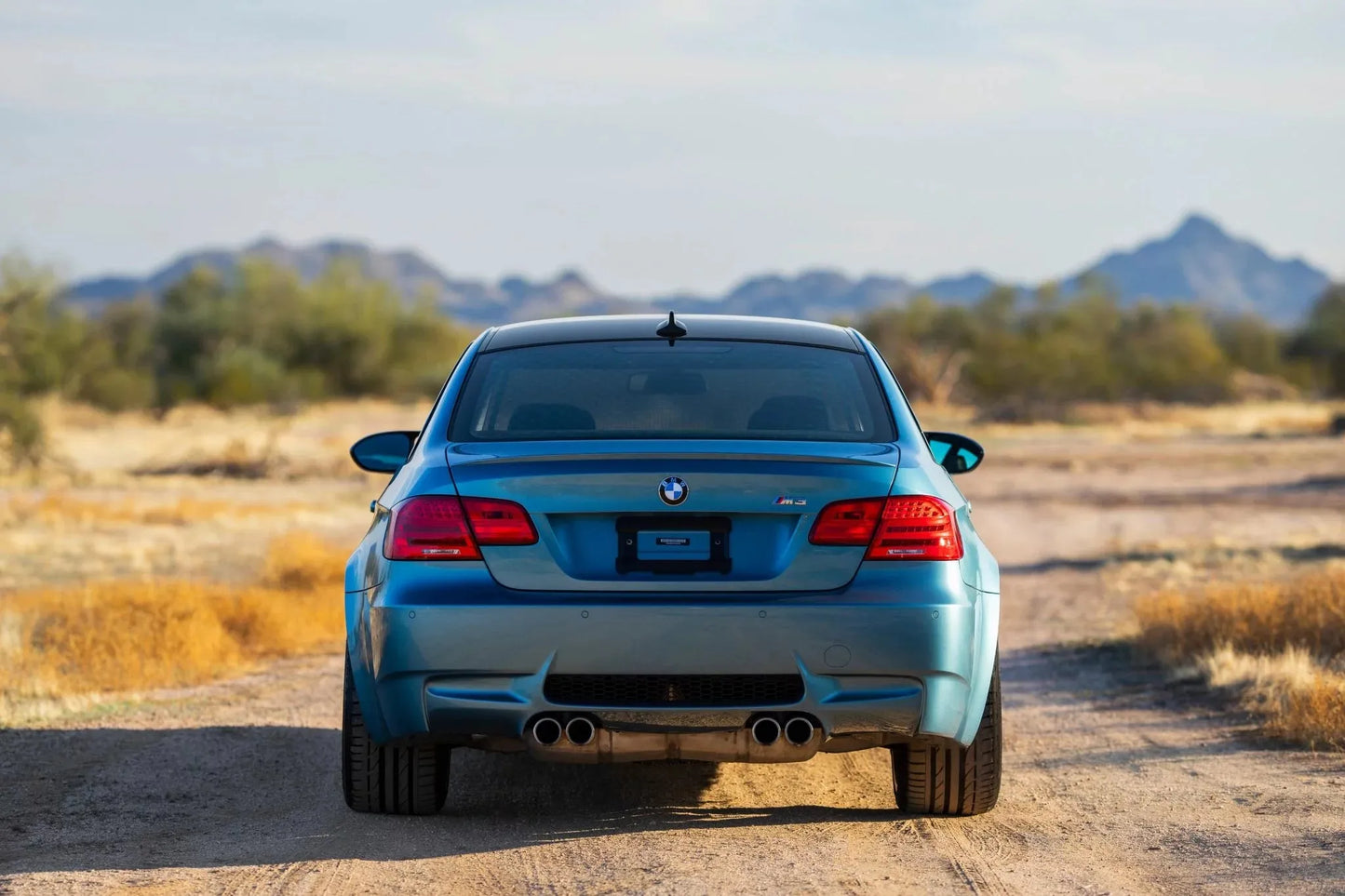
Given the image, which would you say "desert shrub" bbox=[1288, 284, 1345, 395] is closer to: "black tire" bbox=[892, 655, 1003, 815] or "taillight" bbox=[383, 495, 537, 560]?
"black tire" bbox=[892, 655, 1003, 815]

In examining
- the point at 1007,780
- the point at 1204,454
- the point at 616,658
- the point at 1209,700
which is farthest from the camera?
the point at 1204,454

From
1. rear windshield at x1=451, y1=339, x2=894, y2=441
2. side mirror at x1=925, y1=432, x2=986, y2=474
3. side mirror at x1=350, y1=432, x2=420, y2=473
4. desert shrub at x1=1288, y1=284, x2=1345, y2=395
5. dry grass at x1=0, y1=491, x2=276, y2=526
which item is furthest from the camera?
desert shrub at x1=1288, y1=284, x2=1345, y2=395

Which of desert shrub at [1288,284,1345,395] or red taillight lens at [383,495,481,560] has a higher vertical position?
red taillight lens at [383,495,481,560]

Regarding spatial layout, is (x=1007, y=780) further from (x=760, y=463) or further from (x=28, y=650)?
(x=28, y=650)

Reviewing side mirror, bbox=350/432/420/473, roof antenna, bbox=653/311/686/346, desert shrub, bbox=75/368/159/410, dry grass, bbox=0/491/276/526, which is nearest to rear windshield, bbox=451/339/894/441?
roof antenna, bbox=653/311/686/346

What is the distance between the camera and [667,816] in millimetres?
6188

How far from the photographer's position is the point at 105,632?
10805 mm

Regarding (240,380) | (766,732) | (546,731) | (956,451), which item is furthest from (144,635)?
(240,380)

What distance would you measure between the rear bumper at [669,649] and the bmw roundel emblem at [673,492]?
0.29 meters

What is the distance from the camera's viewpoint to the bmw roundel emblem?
5.33 meters

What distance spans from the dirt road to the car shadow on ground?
0.02 meters

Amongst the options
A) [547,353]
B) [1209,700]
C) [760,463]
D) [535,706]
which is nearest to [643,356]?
[547,353]

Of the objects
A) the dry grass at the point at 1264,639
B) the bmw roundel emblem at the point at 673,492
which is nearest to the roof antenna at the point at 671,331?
the bmw roundel emblem at the point at 673,492

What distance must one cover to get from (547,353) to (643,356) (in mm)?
345
